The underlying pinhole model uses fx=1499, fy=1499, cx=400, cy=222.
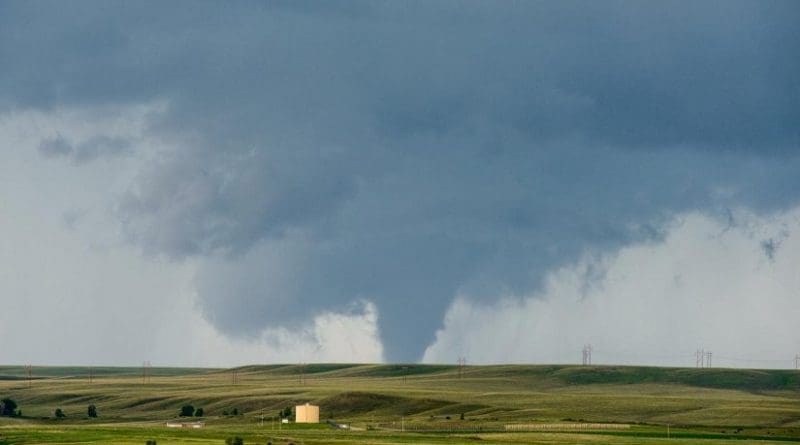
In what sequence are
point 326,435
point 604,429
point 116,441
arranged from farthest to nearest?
point 604,429 < point 326,435 < point 116,441

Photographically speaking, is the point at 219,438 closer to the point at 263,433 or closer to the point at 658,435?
the point at 263,433

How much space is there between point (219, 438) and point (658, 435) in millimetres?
52997

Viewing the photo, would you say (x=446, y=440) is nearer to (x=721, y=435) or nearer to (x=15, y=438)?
(x=721, y=435)

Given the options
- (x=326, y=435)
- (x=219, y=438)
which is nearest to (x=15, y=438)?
(x=219, y=438)

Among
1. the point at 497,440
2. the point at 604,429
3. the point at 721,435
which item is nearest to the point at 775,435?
the point at 721,435

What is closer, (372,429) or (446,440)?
(446,440)

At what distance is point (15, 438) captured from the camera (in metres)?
176

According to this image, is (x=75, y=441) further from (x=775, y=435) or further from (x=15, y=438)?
(x=775, y=435)

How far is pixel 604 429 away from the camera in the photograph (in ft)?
634

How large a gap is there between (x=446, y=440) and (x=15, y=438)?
5088cm

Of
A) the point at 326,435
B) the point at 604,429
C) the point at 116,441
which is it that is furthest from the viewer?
the point at 604,429

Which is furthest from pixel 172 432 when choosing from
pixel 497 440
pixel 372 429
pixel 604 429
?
pixel 604 429

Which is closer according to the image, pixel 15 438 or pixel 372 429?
pixel 15 438

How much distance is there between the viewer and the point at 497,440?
16775cm
